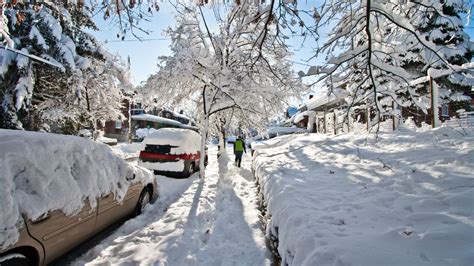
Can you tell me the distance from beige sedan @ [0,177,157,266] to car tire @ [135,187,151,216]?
0.83 meters

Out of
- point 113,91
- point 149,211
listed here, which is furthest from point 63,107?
point 149,211

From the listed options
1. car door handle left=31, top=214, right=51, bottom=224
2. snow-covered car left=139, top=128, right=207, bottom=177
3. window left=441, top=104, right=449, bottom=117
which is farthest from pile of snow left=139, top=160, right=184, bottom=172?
window left=441, top=104, right=449, bottom=117

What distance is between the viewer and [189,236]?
180 inches

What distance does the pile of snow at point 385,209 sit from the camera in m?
2.12

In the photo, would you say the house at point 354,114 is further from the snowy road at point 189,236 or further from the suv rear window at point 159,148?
the suv rear window at point 159,148

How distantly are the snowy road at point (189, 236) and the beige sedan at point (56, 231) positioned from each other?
1.30 ft

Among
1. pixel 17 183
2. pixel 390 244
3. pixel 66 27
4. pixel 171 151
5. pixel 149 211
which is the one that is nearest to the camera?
pixel 390 244

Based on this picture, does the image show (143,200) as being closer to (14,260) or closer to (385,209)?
(14,260)

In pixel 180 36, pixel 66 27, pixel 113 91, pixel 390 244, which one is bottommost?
pixel 390 244

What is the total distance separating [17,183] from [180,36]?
9351 millimetres

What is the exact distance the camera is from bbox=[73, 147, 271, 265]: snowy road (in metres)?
3.75

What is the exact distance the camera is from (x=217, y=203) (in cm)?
696

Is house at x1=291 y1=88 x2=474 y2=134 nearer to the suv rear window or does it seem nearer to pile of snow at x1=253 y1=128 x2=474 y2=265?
pile of snow at x1=253 y1=128 x2=474 y2=265

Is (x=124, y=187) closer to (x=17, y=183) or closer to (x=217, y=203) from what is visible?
(x=17, y=183)
